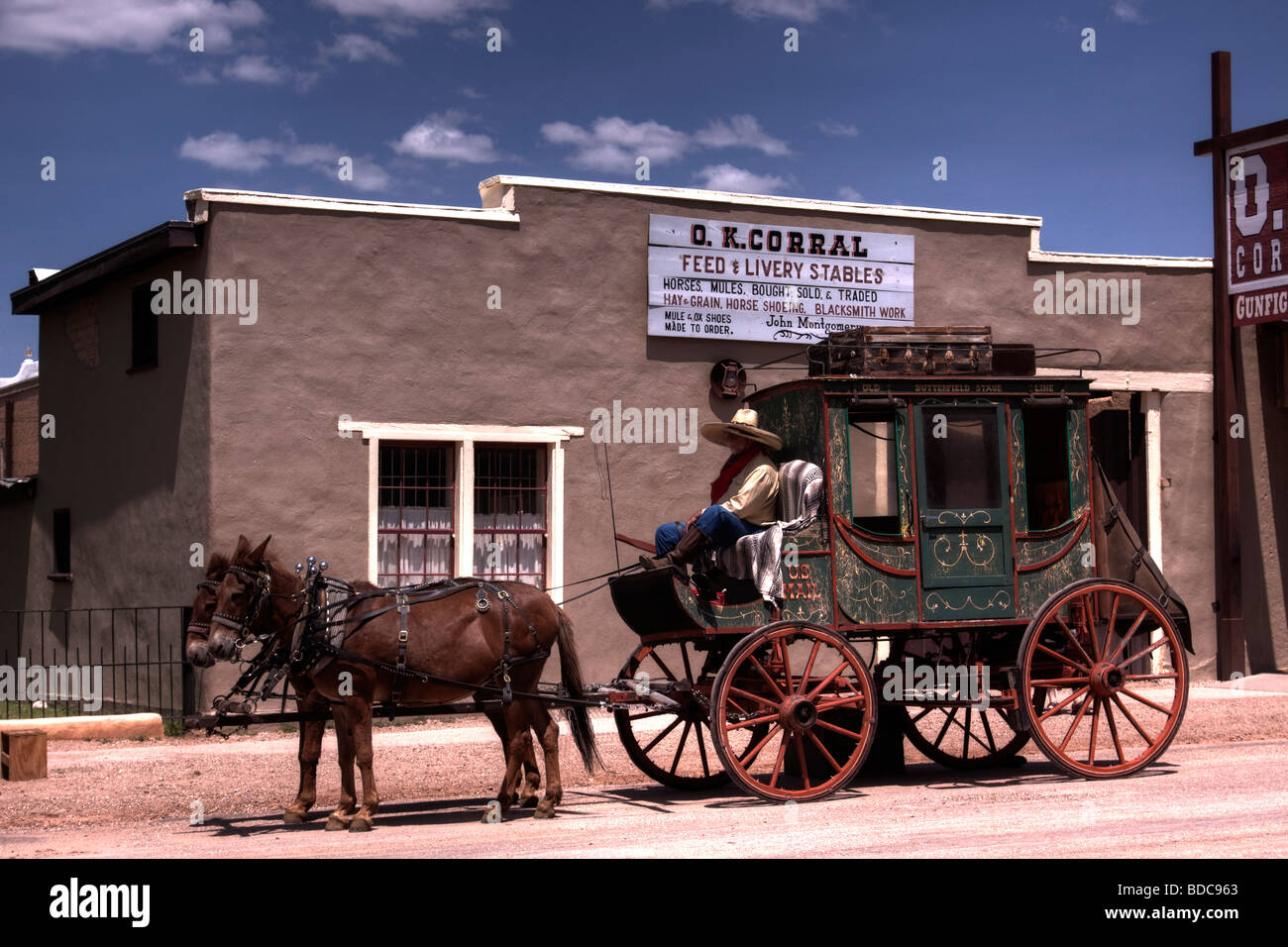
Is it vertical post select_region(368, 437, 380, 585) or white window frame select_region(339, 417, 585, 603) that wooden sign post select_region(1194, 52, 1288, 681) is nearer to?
white window frame select_region(339, 417, 585, 603)

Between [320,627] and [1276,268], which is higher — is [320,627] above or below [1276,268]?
below

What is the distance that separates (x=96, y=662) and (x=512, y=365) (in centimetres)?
610

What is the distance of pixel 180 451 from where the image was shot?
15.5 metres

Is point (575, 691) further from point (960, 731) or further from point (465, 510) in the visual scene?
point (465, 510)

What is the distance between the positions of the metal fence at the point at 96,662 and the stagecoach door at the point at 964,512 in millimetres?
7864

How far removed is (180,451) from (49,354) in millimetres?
5135

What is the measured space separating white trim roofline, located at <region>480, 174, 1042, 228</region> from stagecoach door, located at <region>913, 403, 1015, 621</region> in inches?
276

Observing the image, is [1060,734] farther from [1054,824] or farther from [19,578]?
[19,578]

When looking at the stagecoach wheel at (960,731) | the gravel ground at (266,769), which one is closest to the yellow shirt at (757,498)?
the stagecoach wheel at (960,731)

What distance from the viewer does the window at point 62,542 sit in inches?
739
